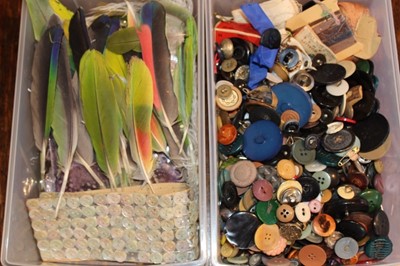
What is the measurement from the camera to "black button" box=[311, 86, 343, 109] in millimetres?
1150

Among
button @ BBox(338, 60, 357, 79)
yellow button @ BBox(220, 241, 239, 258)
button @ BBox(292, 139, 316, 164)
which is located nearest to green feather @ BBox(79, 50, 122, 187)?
yellow button @ BBox(220, 241, 239, 258)

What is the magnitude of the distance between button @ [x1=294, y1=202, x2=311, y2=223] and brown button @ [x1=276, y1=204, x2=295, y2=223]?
0.5 inches

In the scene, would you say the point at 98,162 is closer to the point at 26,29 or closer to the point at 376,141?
the point at 26,29

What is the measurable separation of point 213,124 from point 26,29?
0.44 meters

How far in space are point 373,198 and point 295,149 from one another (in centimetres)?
18

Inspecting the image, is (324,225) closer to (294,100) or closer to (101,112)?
(294,100)

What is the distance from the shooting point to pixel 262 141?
1.10 metres

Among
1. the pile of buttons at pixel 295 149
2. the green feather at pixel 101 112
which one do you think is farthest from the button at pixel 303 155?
the green feather at pixel 101 112

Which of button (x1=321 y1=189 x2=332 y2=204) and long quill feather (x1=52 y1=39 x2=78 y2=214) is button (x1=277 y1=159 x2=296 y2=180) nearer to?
button (x1=321 y1=189 x2=332 y2=204)

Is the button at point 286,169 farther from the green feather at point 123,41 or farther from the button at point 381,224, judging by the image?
the green feather at point 123,41

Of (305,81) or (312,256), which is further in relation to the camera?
A: (305,81)

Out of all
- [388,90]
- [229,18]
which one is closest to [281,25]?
[229,18]

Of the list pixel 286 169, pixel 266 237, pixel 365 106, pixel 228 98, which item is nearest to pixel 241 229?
pixel 266 237

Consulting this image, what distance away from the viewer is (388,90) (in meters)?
1.19
